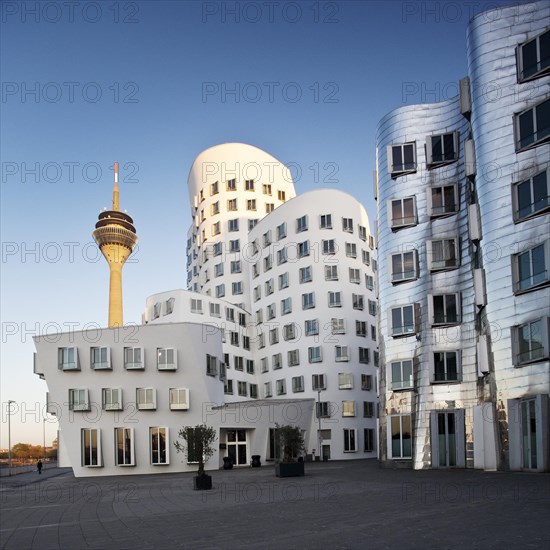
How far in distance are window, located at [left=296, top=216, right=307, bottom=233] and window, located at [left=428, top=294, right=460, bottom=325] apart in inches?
1544

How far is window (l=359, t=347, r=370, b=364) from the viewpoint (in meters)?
74.2

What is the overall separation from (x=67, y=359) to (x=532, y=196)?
112 feet

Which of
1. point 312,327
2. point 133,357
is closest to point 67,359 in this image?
point 133,357

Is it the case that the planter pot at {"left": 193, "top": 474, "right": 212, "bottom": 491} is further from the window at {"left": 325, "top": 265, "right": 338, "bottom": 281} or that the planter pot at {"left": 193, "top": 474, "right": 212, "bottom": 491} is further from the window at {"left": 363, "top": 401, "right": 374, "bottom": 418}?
the window at {"left": 325, "top": 265, "right": 338, "bottom": 281}

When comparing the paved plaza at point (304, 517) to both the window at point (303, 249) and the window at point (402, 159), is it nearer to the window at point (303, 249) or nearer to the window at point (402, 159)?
the window at point (402, 159)

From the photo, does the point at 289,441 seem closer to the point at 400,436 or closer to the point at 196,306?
the point at 400,436

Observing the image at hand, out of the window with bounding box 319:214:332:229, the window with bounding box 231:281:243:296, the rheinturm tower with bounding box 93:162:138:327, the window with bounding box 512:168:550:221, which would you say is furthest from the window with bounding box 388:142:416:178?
the rheinturm tower with bounding box 93:162:138:327

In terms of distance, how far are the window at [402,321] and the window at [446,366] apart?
6.90 ft

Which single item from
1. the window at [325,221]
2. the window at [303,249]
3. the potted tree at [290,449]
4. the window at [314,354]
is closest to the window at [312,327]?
the window at [314,354]

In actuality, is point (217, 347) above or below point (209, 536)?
above

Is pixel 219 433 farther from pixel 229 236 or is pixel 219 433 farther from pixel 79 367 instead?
pixel 229 236

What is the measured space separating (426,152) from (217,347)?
24.2 m

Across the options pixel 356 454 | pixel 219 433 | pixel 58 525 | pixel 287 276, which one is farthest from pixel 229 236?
pixel 58 525

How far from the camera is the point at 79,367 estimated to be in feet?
168
